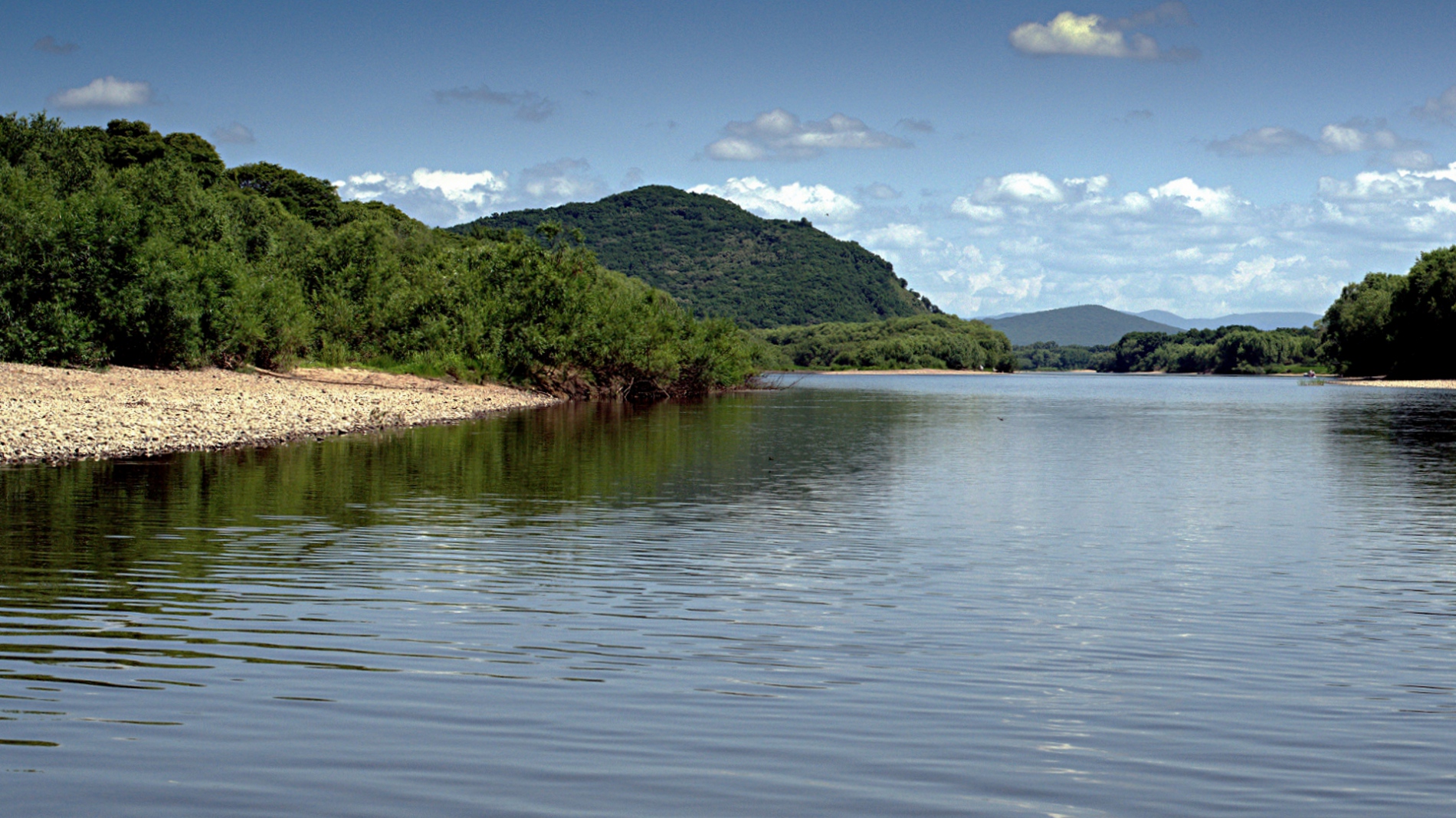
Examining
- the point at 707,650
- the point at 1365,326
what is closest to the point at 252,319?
the point at 707,650

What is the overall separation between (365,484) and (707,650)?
16927mm

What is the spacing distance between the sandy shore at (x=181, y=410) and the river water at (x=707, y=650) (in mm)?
4517

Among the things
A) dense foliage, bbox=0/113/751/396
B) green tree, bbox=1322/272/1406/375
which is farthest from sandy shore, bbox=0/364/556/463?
green tree, bbox=1322/272/1406/375

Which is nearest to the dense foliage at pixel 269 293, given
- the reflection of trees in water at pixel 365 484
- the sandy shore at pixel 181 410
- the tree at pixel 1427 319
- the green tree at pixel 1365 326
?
the sandy shore at pixel 181 410

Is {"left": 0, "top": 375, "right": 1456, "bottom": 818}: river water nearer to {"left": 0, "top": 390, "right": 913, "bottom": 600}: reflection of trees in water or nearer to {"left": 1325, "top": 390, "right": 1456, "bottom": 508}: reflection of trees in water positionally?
{"left": 0, "top": 390, "right": 913, "bottom": 600}: reflection of trees in water

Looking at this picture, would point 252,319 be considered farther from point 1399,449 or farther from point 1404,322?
point 1404,322

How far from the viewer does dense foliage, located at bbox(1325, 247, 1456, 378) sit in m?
145

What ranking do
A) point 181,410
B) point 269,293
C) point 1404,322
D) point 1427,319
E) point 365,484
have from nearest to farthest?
point 365,484
point 181,410
point 269,293
point 1427,319
point 1404,322

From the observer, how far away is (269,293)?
63.1 meters

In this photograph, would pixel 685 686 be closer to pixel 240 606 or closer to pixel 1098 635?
pixel 1098 635

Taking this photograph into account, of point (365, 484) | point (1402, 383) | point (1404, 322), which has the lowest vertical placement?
point (365, 484)

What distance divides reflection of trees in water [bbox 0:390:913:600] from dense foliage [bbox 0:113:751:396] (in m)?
17.0

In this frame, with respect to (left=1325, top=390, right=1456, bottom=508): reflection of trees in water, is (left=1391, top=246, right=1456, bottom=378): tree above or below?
above

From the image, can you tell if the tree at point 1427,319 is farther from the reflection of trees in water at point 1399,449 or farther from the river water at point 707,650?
the river water at point 707,650
